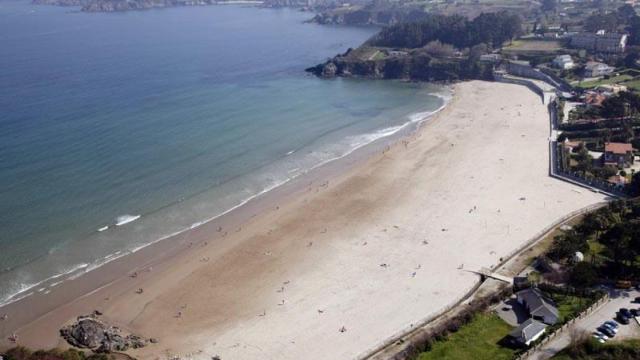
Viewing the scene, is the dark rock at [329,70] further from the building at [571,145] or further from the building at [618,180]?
the building at [618,180]

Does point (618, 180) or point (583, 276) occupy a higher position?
point (618, 180)

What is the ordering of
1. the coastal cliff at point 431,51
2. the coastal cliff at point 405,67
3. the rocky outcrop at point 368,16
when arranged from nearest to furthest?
the coastal cliff at point 405,67 → the coastal cliff at point 431,51 → the rocky outcrop at point 368,16

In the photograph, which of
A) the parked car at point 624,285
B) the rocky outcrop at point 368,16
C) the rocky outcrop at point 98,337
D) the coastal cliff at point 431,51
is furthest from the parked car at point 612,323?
the rocky outcrop at point 368,16

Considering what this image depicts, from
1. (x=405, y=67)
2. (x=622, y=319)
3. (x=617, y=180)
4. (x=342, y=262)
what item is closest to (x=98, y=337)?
(x=342, y=262)

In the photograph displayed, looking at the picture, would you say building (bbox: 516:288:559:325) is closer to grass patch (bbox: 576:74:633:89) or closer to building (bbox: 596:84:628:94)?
building (bbox: 596:84:628:94)

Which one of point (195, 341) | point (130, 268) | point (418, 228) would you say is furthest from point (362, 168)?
point (195, 341)

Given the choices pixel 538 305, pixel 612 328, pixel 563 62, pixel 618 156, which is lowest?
pixel 612 328

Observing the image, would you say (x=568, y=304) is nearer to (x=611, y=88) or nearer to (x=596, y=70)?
(x=611, y=88)
